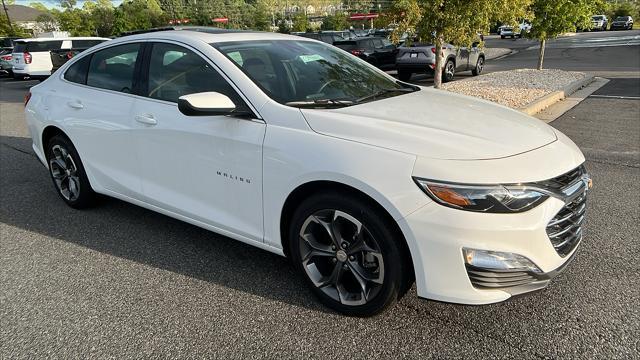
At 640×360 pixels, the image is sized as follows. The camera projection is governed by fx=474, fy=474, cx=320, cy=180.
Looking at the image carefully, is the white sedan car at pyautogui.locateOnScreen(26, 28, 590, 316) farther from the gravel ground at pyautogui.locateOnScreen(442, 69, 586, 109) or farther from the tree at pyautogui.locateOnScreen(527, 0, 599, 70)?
the tree at pyautogui.locateOnScreen(527, 0, 599, 70)

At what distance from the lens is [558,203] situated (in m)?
2.38

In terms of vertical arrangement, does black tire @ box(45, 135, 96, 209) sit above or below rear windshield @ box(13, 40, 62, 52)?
below

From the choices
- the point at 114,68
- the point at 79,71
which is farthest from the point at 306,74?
the point at 79,71

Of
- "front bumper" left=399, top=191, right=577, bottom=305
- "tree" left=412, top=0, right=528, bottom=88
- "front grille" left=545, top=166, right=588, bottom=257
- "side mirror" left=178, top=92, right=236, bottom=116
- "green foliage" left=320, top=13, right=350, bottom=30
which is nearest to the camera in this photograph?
"front bumper" left=399, top=191, right=577, bottom=305

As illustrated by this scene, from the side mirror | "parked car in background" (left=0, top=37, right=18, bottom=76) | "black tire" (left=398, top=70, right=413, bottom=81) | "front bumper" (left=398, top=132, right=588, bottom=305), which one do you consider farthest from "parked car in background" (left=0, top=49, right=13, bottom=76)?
"front bumper" (left=398, top=132, right=588, bottom=305)

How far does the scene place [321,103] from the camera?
9.93ft

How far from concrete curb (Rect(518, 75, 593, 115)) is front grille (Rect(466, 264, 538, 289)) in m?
6.57

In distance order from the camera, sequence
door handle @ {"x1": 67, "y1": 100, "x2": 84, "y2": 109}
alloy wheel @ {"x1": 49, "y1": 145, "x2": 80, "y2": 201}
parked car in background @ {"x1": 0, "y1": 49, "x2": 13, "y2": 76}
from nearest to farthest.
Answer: door handle @ {"x1": 67, "y1": 100, "x2": 84, "y2": 109}, alloy wheel @ {"x1": 49, "y1": 145, "x2": 80, "y2": 201}, parked car in background @ {"x1": 0, "y1": 49, "x2": 13, "y2": 76}

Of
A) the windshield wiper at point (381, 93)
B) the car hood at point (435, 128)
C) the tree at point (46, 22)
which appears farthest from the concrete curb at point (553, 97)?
the tree at point (46, 22)

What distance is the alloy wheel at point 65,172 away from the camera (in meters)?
4.49

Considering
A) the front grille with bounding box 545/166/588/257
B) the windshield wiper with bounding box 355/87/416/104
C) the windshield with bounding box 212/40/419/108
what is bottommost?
the front grille with bounding box 545/166/588/257

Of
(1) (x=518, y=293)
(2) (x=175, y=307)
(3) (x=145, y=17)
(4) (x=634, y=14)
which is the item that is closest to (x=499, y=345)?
(1) (x=518, y=293)

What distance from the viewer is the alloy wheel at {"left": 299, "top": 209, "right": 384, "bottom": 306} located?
2.60 m

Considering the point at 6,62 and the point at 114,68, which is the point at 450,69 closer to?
the point at 114,68
